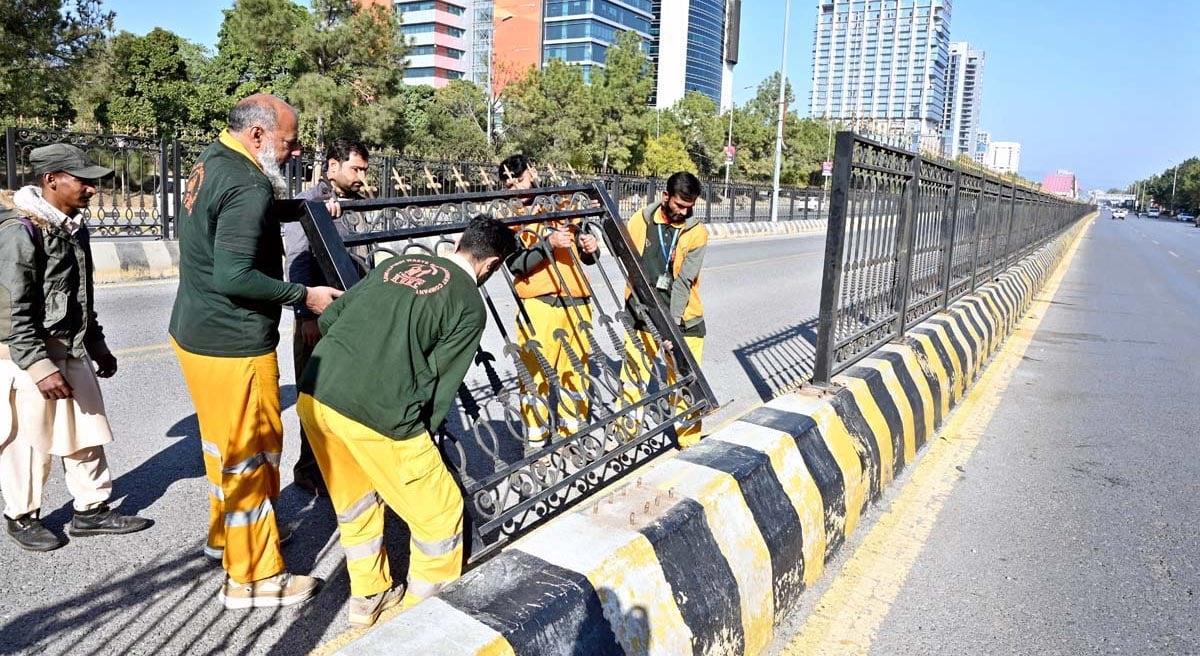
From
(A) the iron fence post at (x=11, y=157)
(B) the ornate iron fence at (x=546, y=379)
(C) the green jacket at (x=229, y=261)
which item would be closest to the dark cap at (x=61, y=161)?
(C) the green jacket at (x=229, y=261)

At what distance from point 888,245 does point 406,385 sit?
3865 mm

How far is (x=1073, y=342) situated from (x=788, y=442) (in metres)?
8.45

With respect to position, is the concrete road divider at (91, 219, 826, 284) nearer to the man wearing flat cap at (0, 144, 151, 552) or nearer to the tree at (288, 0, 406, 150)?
the man wearing flat cap at (0, 144, 151, 552)

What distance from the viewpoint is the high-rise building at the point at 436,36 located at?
3907 inches

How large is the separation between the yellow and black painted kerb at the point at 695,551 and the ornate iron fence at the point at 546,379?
401 mm

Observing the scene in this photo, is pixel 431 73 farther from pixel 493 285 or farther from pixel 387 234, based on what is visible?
pixel 387 234

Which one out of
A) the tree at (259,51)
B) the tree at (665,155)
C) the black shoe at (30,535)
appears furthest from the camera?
the tree at (665,155)

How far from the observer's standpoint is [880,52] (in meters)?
50.8

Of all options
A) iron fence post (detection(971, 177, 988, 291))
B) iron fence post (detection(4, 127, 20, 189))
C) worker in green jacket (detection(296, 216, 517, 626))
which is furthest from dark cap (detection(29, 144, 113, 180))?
iron fence post (detection(4, 127, 20, 189))

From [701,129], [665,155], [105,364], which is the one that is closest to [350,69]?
[665,155]

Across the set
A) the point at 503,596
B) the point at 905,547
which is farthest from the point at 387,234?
the point at 905,547

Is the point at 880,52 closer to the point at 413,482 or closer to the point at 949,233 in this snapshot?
the point at 949,233

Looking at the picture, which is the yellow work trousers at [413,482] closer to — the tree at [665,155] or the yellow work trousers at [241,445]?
the yellow work trousers at [241,445]

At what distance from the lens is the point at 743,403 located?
6367 millimetres
